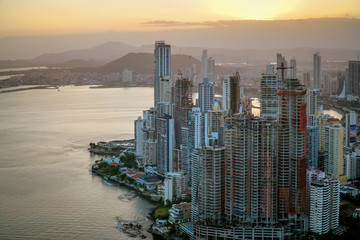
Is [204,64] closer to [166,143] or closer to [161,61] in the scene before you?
[161,61]

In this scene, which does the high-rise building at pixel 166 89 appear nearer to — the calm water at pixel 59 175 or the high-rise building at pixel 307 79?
the calm water at pixel 59 175

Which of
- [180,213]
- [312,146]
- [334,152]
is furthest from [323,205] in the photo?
[334,152]

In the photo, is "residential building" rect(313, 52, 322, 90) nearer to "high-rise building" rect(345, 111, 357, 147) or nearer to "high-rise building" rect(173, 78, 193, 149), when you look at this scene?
"high-rise building" rect(345, 111, 357, 147)

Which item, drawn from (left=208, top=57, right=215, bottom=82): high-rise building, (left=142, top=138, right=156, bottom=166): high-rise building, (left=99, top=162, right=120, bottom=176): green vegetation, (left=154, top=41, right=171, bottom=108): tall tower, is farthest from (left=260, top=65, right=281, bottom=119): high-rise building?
(left=208, top=57, right=215, bottom=82): high-rise building

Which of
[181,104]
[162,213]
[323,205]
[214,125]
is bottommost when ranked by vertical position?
[162,213]

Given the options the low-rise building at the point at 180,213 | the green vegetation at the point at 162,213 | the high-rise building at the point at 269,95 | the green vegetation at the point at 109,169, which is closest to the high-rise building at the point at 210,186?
the low-rise building at the point at 180,213

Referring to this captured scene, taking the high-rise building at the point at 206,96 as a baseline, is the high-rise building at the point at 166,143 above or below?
below
